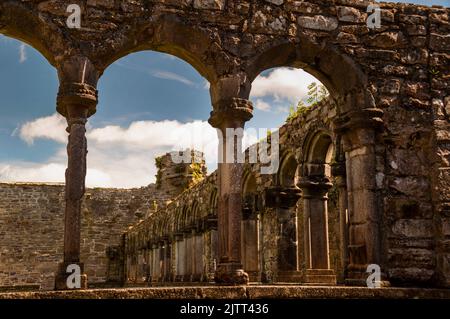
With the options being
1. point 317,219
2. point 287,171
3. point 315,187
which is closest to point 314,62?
point 315,187

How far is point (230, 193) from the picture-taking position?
6.23 meters

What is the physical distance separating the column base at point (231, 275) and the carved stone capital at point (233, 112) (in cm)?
142

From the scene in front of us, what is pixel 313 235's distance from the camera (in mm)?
9648

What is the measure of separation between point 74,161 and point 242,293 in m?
1.99

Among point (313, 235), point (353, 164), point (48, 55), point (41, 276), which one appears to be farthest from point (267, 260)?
point (41, 276)

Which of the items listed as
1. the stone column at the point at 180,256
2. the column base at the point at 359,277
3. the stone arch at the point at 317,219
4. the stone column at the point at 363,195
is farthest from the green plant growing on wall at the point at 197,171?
the column base at the point at 359,277

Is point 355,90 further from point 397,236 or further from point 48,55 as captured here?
point 48,55

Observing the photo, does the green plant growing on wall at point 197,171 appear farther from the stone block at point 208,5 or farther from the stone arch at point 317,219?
the stone block at point 208,5

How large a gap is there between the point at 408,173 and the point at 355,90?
1081 millimetres

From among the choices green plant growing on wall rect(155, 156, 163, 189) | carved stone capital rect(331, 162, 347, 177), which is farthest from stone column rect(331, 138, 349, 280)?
green plant growing on wall rect(155, 156, 163, 189)

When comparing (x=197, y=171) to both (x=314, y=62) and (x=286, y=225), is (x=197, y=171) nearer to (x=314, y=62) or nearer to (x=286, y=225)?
(x=286, y=225)

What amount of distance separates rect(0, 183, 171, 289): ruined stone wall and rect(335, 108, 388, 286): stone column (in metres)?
21.8

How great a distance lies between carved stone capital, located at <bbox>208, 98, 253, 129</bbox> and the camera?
6.34 m

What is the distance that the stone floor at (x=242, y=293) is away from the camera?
5.34m
